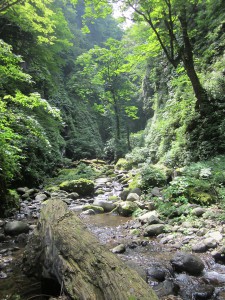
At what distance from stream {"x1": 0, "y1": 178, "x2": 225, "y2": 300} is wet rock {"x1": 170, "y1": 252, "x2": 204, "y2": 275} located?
0.25 feet

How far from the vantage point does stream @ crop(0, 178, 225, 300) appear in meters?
3.35

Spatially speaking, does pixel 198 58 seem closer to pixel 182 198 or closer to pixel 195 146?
pixel 195 146

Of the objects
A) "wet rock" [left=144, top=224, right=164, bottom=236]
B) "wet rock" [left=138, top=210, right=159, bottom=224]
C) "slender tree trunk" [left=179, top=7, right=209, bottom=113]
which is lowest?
"wet rock" [left=144, top=224, right=164, bottom=236]

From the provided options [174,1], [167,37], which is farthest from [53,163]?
[174,1]

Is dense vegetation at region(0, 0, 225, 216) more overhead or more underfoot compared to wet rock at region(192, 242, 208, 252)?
more overhead

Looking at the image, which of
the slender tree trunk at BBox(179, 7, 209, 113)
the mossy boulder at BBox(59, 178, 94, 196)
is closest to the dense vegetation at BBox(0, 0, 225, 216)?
the slender tree trunk at BBox(179, 7, 209, 113)

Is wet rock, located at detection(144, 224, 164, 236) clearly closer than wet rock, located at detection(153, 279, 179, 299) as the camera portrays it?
No

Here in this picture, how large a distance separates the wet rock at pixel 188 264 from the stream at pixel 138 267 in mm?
76

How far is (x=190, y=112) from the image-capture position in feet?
37.3

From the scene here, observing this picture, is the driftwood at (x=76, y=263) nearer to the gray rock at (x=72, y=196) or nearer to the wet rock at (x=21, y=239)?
the wet rock at (x=21, y=239)

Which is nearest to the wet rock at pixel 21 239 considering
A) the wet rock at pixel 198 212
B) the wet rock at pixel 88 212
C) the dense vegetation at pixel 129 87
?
the dense vegetation at pixel 129 87

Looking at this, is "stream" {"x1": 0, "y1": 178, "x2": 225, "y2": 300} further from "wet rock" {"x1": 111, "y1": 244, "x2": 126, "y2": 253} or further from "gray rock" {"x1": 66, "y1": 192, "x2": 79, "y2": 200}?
"gray rock" {"x1": 66, "y1": 192, "x2": 79, "y2": 200}

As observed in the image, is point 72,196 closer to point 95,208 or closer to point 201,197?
point 95,208

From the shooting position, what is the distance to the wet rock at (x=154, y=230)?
18.7 feet
